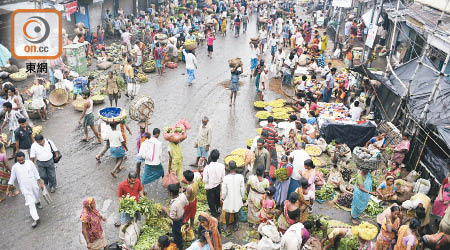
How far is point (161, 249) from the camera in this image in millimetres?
5629

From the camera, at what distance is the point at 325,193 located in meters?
8.61

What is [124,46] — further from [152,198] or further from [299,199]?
[299,199]

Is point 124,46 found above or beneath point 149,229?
above

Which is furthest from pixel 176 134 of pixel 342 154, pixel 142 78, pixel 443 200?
pixel 142 78

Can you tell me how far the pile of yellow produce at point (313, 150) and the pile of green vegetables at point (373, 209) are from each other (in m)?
2.31

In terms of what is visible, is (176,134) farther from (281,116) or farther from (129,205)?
(281,116)

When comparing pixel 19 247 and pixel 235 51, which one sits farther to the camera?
pixel 235 51

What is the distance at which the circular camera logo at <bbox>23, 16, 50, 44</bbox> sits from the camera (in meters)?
16.3

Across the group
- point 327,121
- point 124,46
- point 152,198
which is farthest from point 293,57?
point 152,198

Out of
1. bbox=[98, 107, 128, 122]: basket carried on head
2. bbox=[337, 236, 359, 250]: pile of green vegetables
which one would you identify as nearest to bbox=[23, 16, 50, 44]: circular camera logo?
bbox=[98, 107, 128, 122]: basket carried on head

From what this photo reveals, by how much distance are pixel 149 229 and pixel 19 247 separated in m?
2.50

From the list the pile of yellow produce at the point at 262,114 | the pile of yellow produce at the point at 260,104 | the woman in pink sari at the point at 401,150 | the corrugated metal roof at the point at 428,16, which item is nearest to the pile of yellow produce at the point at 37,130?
the pile of yellow produce at the point at 262,114

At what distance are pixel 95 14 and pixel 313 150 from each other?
1782cm

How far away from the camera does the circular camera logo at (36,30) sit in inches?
640
